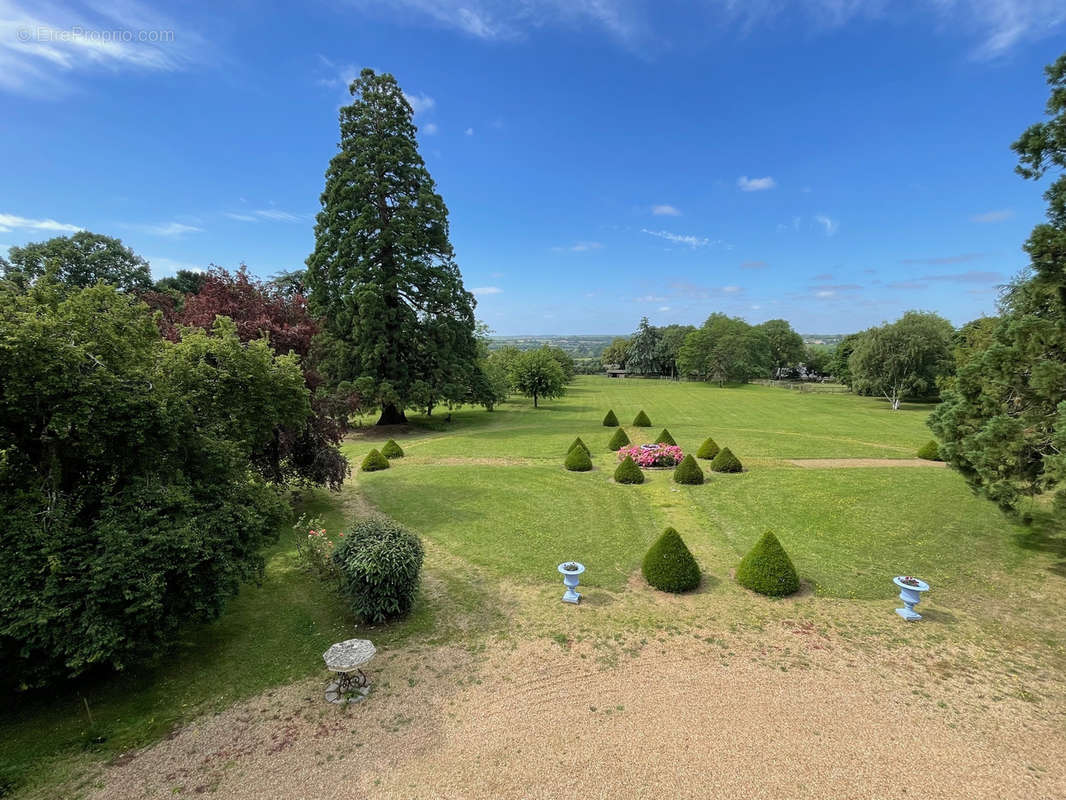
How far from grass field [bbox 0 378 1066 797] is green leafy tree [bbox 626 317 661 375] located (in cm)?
8333

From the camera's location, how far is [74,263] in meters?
47.6

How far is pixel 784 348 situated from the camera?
3784 inches

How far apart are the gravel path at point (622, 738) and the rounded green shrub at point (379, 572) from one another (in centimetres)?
136

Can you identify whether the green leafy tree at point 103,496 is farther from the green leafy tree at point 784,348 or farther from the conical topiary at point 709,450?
the green leafy tree at point 784,348

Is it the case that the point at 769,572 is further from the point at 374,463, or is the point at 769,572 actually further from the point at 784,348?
the point at 784,348

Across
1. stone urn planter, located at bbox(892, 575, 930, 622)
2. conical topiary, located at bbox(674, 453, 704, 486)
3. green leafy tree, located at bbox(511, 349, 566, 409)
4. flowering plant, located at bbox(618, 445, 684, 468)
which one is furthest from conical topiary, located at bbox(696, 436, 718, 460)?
green leafy tree, located at bbox(511, 349, 566, 409)

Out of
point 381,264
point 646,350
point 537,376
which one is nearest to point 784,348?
point 646,350

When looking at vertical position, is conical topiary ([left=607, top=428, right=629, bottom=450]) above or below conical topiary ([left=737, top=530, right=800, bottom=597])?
above

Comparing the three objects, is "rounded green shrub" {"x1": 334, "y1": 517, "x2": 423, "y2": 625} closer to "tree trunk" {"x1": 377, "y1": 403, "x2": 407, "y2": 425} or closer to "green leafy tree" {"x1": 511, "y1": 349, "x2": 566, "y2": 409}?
"tree trunk" {"x1": 377, "y1": 403, "x2": 407, "y2": 425}

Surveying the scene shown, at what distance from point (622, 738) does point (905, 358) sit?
51.6m

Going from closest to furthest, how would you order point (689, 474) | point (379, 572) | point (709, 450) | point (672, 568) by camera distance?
1. point (379, 572)
2. point (672, 568)
3. point (689, 474)
4. point (709, 450)

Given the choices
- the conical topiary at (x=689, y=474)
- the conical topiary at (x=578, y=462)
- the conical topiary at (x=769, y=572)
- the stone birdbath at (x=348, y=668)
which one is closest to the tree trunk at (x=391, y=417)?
the conical topiary at (x=578, y=462)

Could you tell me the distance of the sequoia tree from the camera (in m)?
28.0

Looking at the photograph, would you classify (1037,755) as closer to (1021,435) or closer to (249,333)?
(1021,435)
